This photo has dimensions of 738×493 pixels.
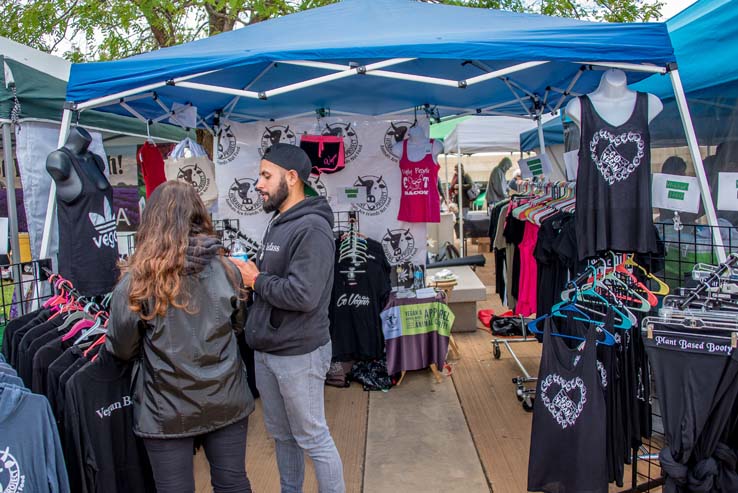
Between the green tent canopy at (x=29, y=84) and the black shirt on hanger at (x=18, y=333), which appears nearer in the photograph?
the black shirt on hanger at (x=18, y=333)

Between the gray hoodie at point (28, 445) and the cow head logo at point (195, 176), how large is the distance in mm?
3288

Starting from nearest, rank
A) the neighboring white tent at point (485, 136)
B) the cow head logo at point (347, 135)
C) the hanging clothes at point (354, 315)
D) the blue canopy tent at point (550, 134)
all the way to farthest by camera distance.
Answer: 1. the hanging clothes at point (354, 315)
2. the cow head logo at point (347, 135)
3. the blue canopy tent at point (550, 134)
4. the neighboring white tent at point (485, 136)

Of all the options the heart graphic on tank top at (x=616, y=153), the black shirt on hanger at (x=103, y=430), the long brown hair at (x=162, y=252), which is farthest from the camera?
the heart graphic on tank top at (x=616, y=153)

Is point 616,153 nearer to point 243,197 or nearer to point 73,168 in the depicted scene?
point 73,168

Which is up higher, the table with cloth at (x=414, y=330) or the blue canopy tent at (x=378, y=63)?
the blue canopy tent at (x=378, y=63)

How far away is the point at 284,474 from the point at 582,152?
92.8 inches

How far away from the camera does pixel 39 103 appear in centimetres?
420

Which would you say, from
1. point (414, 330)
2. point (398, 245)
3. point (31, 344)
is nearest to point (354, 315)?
point (414, 330)

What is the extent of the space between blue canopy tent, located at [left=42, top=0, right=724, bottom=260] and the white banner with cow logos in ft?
0.71

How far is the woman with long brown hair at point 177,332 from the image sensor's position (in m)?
2.09

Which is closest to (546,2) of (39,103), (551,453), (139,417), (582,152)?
(582,152)

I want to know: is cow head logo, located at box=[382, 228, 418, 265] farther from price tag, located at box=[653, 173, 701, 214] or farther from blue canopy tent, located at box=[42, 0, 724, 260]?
price tag, located at box=[653, 173, 701, 214]

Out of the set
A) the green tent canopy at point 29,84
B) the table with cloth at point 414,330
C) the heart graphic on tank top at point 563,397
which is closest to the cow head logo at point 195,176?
the green tent canopy at point 29,84

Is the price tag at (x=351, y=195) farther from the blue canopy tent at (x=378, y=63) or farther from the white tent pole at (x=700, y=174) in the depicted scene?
the white tent pole at (x=700, y=174)
